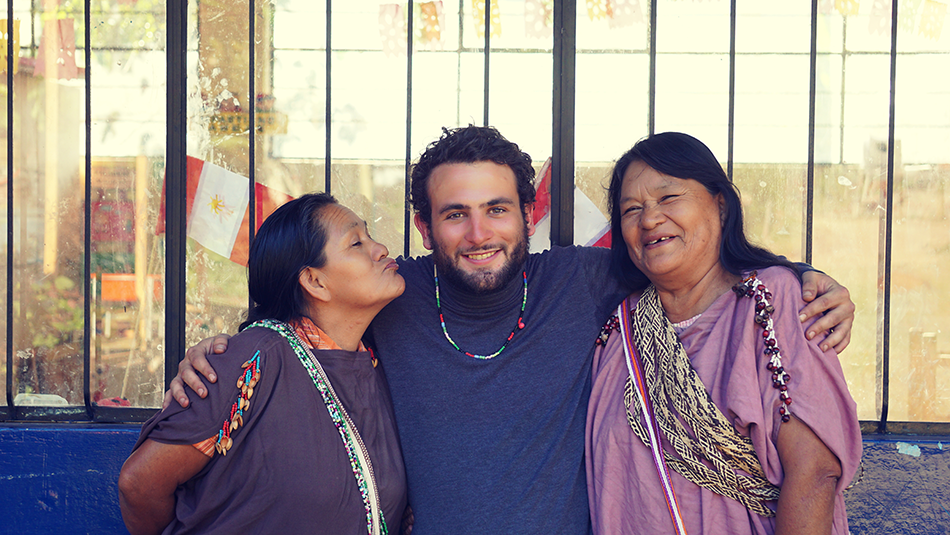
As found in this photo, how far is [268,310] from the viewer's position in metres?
1.88

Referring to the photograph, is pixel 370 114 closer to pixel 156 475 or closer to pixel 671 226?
pixel 671 226

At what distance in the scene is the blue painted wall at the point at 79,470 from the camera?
2.42m

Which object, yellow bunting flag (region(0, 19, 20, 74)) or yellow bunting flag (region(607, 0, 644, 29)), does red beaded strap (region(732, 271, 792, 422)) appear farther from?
yellow bunting flag (region(0, 19, 20, 74))

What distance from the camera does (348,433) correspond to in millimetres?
1722

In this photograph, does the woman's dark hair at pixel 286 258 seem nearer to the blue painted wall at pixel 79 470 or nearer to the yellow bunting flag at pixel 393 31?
the yellow bunting flag at pixel 393 31

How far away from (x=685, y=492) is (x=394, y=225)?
1.61m

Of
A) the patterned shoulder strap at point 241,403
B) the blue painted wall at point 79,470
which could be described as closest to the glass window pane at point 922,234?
the blue painted wall at point 79,470

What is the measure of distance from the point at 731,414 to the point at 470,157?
109 cm

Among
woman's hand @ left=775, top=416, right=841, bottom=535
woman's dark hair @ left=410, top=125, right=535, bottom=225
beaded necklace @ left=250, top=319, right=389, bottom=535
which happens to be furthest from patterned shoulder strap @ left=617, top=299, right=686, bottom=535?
beaded necklace @ left=250, top=319, right=389, bottom=535

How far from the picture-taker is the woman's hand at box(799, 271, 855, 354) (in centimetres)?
156

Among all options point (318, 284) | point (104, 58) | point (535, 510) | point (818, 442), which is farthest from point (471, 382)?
point (104, 58)

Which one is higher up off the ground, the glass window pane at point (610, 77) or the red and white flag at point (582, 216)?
the glass window pane at point (610, 77)

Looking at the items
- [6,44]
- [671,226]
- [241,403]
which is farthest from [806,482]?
[6,44]

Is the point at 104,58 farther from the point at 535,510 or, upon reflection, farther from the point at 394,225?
the point at 535,510
